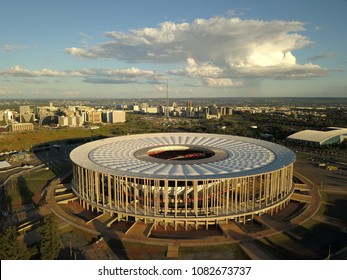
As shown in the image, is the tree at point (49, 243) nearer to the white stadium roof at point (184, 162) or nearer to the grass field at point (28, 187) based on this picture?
the white stadium roof at point (184, 162)

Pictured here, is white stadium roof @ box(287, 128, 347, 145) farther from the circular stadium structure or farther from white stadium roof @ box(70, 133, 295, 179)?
the circular stadium structure

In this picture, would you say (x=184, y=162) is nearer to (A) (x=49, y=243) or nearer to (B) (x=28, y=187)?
(A) (x=49, y=243)

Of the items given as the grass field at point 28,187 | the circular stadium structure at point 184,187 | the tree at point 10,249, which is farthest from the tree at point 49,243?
the grass field at point 28,187

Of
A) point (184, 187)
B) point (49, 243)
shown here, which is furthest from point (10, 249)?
point (184, 187)

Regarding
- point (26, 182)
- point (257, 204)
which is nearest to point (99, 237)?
point (257, 204)

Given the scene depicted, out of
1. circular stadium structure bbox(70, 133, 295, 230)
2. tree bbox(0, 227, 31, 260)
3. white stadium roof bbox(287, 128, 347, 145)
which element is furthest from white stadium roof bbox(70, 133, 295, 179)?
white stadium roof bbox(287, 128, 347, 145)

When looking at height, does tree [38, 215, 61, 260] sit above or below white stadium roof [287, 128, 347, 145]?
below
